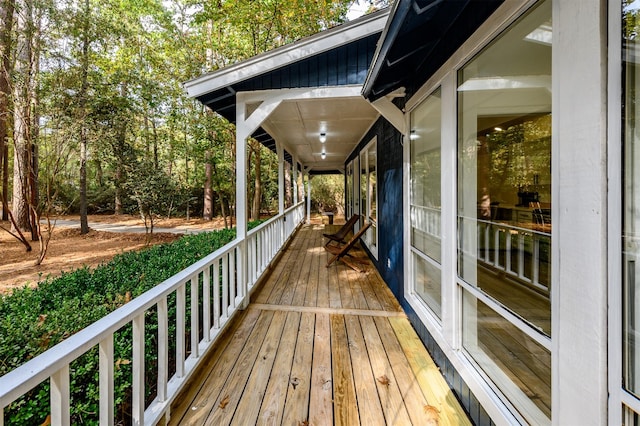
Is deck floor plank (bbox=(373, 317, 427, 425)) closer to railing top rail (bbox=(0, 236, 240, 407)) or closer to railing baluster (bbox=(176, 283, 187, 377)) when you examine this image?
railing baluster (bbox=(176, 283, 187, 377))

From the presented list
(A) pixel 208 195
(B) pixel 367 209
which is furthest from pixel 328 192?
(B) pixel 367 209

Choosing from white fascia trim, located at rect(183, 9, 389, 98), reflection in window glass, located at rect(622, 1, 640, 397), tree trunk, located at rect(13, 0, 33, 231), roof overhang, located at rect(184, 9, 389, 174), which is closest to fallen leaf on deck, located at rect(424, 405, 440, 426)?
reflection in window glass, located at rect(622, 1, 640, 397)

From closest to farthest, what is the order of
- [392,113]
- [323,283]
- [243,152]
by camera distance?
[392,113] < [243,152] < [323,283]

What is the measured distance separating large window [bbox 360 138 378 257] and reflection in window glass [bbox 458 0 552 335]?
10.1ft

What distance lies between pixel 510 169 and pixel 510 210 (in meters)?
0.32

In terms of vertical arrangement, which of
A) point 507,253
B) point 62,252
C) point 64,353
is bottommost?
point 62,252

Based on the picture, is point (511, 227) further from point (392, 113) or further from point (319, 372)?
point (392, 113)

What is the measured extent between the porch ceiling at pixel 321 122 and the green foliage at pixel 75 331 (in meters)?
2.72

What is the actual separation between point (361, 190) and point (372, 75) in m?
4.60

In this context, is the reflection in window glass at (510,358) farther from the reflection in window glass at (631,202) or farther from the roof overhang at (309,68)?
the roof overhang at (309,68)

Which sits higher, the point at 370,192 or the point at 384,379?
the point at 370,192

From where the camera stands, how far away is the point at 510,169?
189 centimetres

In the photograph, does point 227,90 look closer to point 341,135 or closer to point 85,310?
point 85,310

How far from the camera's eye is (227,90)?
137 inches
